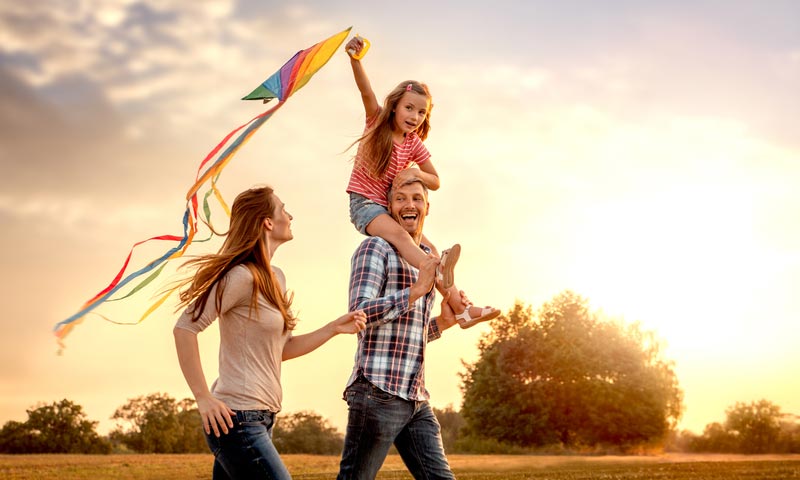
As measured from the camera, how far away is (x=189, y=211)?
16.0 ft

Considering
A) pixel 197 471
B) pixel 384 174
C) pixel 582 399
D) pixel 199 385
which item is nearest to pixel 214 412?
pixel 199 385

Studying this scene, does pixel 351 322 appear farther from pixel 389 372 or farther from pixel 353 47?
pixel 353 47

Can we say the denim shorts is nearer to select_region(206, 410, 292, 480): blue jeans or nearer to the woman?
the woman

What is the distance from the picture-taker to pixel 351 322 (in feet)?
13.2

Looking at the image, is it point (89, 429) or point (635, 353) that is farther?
point (635, 353)

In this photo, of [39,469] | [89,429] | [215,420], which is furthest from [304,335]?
[89,429]

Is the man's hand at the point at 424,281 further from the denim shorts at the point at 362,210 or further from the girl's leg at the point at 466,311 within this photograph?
the denim shorts at the point at 362,210

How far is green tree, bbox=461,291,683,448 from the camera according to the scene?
1390 inches

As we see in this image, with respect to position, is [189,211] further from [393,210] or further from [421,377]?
[421,377]

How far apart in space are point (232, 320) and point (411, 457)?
51.3 inches

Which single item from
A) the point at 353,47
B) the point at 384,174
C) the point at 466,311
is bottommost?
the point at 466,311

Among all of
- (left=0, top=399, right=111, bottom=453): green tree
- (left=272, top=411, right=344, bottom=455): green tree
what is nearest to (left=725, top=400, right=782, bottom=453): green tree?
(left=272, top=411, right=344, bottom=455): green tree

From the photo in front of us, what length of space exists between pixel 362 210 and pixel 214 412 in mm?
1947

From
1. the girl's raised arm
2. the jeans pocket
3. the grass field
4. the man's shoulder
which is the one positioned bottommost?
the grass field
